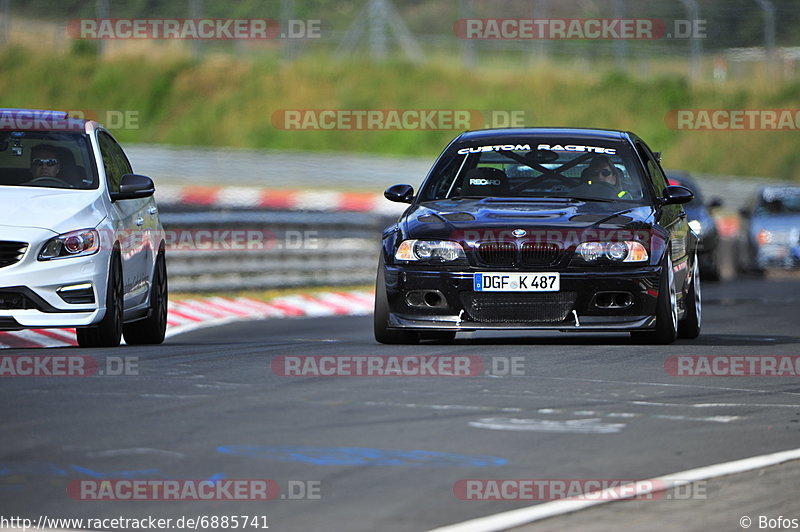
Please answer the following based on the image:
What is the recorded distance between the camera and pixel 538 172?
39.5 ft

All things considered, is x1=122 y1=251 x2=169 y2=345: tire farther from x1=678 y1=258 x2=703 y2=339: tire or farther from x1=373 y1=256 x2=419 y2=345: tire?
x1=678 y1=258 x2=703 y2=339: tire

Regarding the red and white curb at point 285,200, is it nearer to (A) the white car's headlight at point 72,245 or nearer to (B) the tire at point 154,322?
(B) the tire at point 154,322

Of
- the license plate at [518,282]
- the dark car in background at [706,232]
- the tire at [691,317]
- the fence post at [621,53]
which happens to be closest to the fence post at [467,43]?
the fence post at [621,53]

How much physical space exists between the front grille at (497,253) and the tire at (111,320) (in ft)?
7.83

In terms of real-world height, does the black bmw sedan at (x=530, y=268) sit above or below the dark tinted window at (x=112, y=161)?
below

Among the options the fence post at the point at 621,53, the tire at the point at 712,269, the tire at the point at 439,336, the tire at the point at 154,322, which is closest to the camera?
the tire at the point at 439,336

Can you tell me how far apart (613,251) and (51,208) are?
358 centimetres

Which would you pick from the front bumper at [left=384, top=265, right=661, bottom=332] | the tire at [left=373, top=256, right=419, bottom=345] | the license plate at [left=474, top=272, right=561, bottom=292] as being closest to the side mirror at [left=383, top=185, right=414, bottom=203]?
the tire at [left=373, top=256, right=419, bottom=345]

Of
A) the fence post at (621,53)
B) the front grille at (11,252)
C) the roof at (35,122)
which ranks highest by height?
the roof at (35,122)

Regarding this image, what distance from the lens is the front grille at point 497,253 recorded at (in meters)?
10.8

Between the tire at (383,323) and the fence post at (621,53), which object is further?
the fence post at (621,53)

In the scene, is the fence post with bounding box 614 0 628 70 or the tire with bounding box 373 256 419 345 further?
the fence post with bounding box 614 0 628 70

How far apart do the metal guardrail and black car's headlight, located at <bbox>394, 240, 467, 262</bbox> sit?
904cm

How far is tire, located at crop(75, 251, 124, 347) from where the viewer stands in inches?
439
